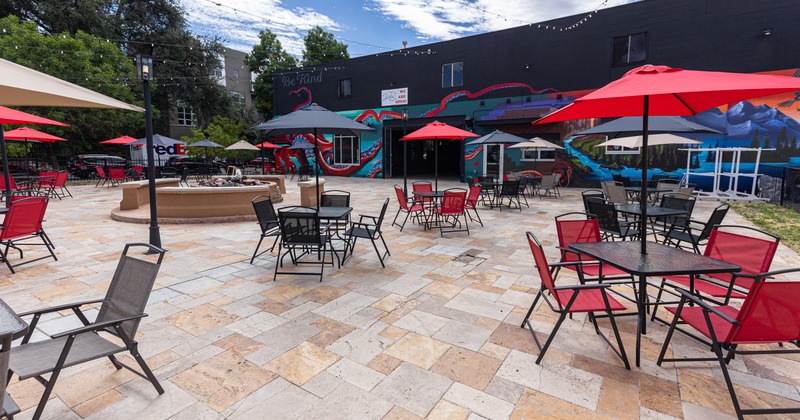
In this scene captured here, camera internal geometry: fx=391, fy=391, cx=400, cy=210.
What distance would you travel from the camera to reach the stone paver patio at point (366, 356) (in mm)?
2365

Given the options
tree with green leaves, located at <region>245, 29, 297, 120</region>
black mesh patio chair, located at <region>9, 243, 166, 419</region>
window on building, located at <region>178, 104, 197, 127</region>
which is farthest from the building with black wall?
window on building, located at <region>178, 104, 197, 127</region>

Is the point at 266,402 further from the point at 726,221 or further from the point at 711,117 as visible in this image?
the point at 711,117

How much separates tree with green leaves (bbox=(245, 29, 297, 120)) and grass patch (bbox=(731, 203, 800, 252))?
31.8 m

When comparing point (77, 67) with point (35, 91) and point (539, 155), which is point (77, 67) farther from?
point (539, 155)

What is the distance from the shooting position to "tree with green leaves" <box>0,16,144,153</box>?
1636 cm

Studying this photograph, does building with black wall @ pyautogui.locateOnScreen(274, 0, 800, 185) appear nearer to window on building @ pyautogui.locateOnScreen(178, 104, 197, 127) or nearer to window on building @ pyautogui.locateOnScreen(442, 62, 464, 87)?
window on building @ pyautogui.locateOnScreen(442, 62, 464, 87)

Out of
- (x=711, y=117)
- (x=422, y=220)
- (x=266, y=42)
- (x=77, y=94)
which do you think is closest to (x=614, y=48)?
(x=711, y=117)

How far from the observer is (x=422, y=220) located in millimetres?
8586

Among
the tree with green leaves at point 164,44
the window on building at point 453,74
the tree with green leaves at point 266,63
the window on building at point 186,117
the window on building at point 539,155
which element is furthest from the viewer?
the tree with green leaves at point 266,63

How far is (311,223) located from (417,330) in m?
1.95

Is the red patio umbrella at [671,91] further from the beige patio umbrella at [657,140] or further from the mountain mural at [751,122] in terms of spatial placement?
the mountain mural at [751,122]

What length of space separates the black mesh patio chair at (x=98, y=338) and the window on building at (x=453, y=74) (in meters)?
17.7

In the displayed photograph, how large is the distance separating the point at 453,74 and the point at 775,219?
43.7ft

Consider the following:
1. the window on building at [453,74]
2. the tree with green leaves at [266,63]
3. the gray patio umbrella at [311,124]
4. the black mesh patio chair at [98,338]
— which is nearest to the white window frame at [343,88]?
the window on building at [453,74]
